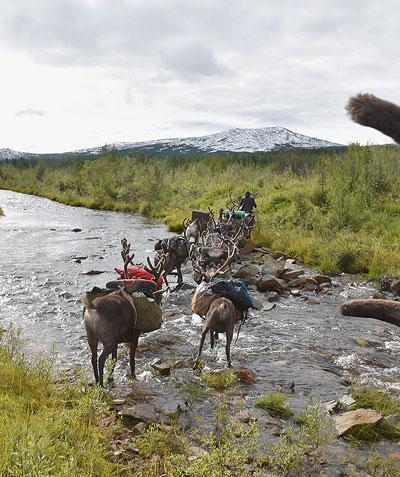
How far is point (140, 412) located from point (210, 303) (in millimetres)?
3182

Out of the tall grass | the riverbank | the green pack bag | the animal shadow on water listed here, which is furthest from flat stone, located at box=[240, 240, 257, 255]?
the tall grass

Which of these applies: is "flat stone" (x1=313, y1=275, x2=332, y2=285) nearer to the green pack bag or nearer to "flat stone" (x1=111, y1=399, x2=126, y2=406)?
the green pack bag

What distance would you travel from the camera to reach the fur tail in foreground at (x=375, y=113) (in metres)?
1.36

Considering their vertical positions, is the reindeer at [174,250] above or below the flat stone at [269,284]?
above

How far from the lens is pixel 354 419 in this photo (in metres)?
6.12

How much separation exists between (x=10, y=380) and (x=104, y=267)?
36.1 feet

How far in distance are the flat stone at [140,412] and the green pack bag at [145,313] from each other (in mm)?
1852

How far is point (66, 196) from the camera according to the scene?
49125 millimetres

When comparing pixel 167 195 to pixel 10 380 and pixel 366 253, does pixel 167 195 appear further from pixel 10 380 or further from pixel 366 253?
pixel 10 380

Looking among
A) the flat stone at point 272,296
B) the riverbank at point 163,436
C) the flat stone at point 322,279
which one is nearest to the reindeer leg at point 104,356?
the riverbank at point 163,436

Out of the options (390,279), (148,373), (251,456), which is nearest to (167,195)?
(390,279)

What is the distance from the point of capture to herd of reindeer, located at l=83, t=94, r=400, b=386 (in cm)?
137

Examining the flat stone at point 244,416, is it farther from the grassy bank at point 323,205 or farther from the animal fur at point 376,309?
the grassy bank at point 323,205

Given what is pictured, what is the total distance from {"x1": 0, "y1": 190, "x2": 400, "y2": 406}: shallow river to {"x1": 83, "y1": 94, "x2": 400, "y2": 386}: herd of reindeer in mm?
743
